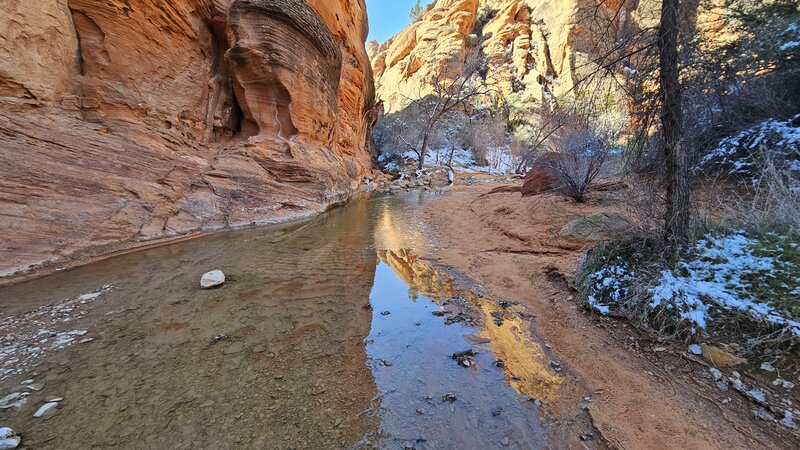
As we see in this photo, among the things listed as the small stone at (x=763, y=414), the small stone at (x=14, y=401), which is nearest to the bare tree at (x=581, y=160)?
the small stone at (x=763, y=414)

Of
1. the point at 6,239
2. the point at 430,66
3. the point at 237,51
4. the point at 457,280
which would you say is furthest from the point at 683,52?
the point at 430,66

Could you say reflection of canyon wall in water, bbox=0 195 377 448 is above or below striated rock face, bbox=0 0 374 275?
below

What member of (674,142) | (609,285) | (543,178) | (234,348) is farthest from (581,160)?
(234,348)

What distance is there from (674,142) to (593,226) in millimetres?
2231

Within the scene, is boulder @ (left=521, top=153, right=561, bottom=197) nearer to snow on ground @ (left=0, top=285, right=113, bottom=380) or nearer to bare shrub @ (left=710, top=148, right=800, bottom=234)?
bare shrub @ (left=710, top=148, right=800, bottom=234)

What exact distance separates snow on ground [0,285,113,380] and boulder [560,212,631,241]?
6.75 m

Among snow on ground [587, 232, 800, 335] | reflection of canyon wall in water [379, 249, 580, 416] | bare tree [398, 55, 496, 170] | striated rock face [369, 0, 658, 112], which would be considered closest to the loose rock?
snow on ground [587, 232, 800, 335]

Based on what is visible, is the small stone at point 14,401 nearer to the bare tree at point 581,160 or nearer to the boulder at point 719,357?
the boulder at point 719,357

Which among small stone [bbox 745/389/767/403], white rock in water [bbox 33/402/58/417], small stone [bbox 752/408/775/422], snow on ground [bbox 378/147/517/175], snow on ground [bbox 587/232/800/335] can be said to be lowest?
white rock in water [bbox 33/402/58/417]

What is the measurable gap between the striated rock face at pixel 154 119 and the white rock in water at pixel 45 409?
3.74m

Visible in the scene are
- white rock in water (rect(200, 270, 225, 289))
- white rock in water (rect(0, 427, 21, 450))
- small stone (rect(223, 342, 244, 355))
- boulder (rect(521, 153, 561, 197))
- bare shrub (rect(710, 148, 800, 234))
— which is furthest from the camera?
boulder (rect(521, 153, 561, 197))

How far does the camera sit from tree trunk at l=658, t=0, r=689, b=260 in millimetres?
3158

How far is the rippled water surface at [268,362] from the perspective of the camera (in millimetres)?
2096

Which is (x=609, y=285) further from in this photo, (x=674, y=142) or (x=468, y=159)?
(x=468, y=159)
